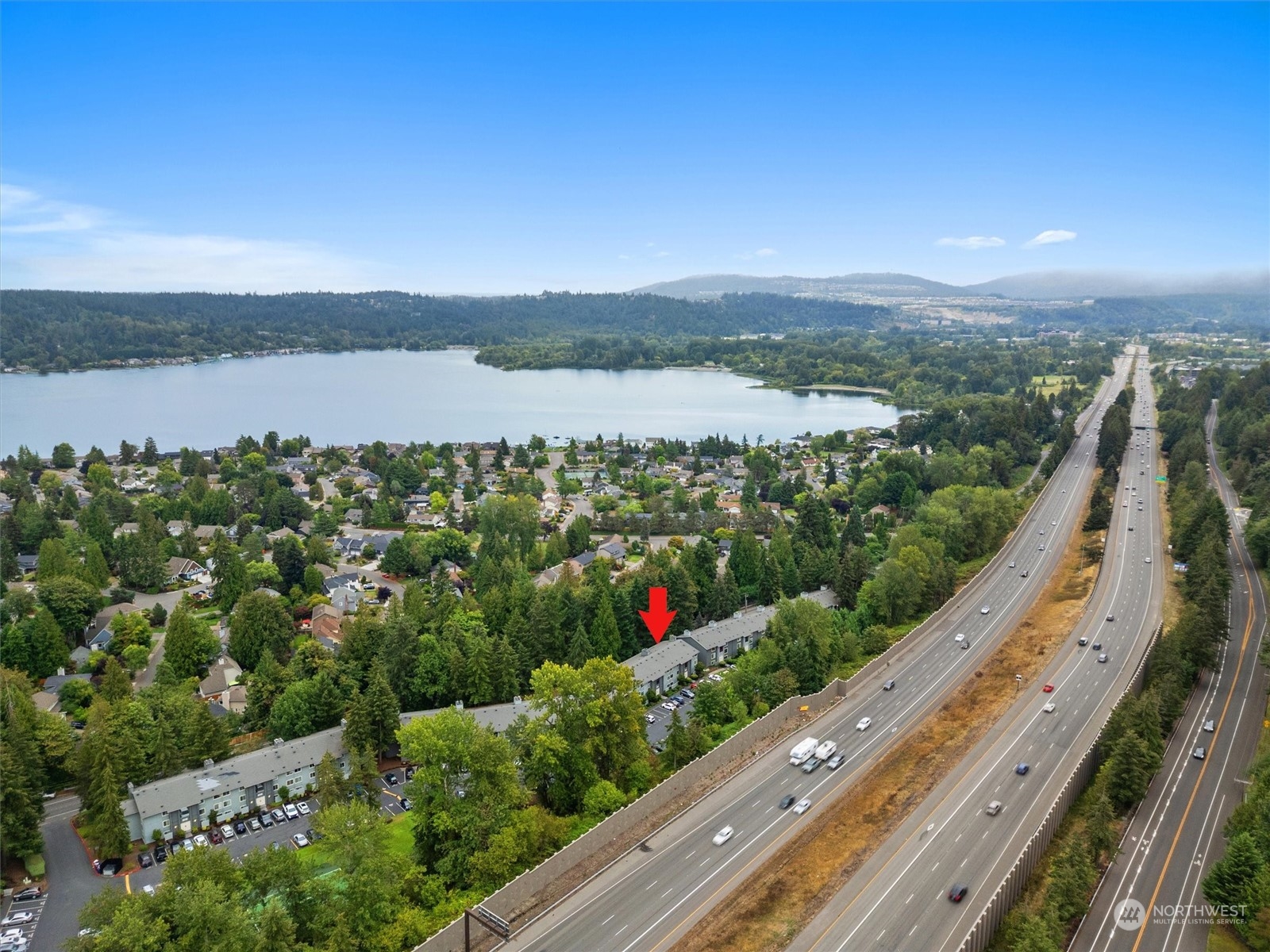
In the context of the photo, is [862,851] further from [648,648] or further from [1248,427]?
[1248,427]

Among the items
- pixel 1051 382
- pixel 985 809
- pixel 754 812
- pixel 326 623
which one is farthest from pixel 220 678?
pixel 1051 382

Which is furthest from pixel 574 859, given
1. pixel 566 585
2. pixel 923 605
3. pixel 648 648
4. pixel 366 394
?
pixel 366 394

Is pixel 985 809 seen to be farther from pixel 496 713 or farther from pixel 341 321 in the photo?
pixel 341 321

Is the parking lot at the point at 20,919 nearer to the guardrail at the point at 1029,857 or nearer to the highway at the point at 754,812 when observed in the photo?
the highway at the point at 754,812

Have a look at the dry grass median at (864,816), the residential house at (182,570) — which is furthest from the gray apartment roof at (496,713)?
the residential house at (182,570)

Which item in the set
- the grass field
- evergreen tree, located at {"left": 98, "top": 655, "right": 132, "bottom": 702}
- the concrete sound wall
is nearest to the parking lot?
evergreen tree, located at {"left": 98, "top": 655, "right": 132, "bottom": 702}

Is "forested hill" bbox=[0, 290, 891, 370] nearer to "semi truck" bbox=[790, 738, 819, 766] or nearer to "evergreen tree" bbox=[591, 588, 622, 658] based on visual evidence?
"evergreen tree" bbox=[591, 588, 622, 658]
